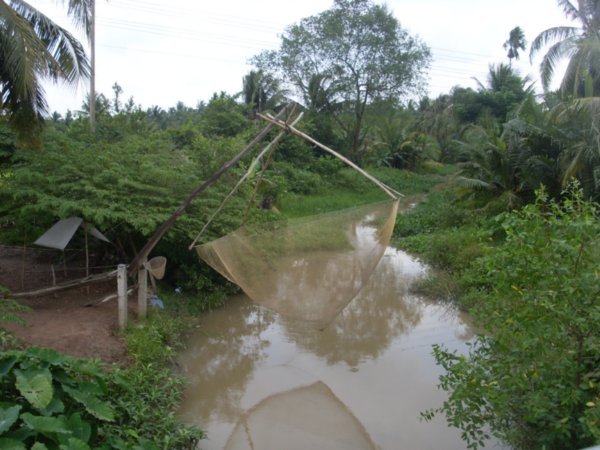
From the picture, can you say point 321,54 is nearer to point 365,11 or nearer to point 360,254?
point 365,11

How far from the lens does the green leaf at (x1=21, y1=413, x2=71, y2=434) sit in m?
2.44

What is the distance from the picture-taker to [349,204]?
13766mm

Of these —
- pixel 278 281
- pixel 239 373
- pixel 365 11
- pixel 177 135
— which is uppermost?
pixel 365 11

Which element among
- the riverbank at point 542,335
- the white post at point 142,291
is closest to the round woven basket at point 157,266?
the white post at point 142,291

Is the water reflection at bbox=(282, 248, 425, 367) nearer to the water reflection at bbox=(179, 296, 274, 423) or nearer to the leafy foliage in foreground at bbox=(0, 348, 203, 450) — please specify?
the water reflection at bbox=(179, 296, 274, 423)

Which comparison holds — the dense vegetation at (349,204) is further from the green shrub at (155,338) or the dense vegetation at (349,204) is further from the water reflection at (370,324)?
the water reflection at (370,324)

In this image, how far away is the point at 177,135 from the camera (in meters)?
13.4

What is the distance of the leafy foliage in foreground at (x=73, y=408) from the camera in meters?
2.50

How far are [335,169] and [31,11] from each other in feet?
37.6

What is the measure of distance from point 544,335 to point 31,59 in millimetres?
5259

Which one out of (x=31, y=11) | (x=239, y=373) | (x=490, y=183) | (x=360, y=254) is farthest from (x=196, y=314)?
(x=490, y=183)

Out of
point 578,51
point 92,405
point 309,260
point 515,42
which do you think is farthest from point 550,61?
point 515,42

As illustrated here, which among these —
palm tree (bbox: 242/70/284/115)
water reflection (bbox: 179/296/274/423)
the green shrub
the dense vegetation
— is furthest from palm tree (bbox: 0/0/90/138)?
palm tree (bbox: 242/70/284/115)

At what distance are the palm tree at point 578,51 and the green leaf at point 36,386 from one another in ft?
29.4
